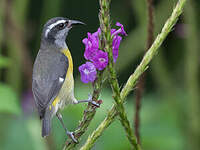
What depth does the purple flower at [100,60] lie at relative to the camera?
244 cm

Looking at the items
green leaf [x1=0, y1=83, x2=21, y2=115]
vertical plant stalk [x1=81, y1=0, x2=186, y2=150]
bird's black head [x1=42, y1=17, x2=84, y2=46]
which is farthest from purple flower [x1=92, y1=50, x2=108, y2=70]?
green leaf [x1=0, y1=83, x2=21, y2=115]

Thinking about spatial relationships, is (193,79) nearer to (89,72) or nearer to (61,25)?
(61,25)

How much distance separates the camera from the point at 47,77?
3672 mm

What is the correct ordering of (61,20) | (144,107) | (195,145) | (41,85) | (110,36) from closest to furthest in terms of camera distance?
(110,36) → (41,85) → (61,20) → (195,145) → (144,107)

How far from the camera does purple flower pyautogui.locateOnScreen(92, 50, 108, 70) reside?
2.44 meters

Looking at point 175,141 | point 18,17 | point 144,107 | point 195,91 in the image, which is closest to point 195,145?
point 175,141

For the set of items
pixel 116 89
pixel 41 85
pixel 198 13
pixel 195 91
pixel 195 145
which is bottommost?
pixel 195 145

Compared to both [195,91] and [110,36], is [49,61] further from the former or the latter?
[195,91]

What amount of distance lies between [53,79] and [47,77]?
0.18ft

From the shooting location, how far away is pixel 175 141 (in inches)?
216

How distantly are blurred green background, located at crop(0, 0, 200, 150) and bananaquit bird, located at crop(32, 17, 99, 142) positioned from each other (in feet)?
2.29

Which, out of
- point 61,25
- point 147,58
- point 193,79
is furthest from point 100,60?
point 193,79

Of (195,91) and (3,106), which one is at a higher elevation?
(3,106)

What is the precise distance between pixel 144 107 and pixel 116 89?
13.1 ft
